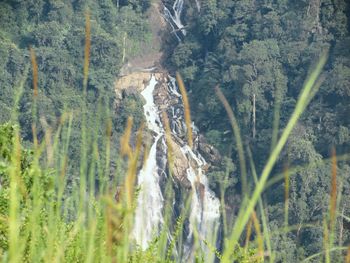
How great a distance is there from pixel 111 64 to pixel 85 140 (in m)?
33.5

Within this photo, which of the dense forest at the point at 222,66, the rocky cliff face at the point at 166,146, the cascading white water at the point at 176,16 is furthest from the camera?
the cascading white water at the point at 176,16

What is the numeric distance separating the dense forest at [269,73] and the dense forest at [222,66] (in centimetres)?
4

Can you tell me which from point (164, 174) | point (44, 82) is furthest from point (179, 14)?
point (164, 174)

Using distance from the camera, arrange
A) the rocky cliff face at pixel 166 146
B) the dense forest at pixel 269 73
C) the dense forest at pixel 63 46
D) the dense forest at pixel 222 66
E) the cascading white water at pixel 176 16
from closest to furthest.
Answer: the rocky cliff face at pixel 166 146 < the dense forest at pixel 269 73 < the dense forest at pixel 222 66 < the dense forest at pixel 63 46 < the cascading white water at pixel 176 16

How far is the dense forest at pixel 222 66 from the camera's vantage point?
97.9ft

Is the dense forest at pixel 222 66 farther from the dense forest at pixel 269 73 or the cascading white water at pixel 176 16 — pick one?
the cascading white water at pixel 176 16

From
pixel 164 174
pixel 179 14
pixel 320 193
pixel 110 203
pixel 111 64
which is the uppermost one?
pixel 179 14

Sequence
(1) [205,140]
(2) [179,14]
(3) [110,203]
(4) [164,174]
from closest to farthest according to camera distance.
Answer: (3) [110,203], (4) [164,174], (1) [205,140], (2) [179,14]

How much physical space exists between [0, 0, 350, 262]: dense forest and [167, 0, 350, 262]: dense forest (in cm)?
4

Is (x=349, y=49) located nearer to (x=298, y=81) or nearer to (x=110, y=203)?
(x=298, y=81)

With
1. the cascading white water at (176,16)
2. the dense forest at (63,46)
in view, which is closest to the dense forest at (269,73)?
the cascading white water at (176,16)

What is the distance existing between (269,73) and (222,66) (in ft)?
9.20

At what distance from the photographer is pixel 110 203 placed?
188cm

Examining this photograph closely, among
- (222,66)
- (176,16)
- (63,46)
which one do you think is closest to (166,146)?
(222,66)
